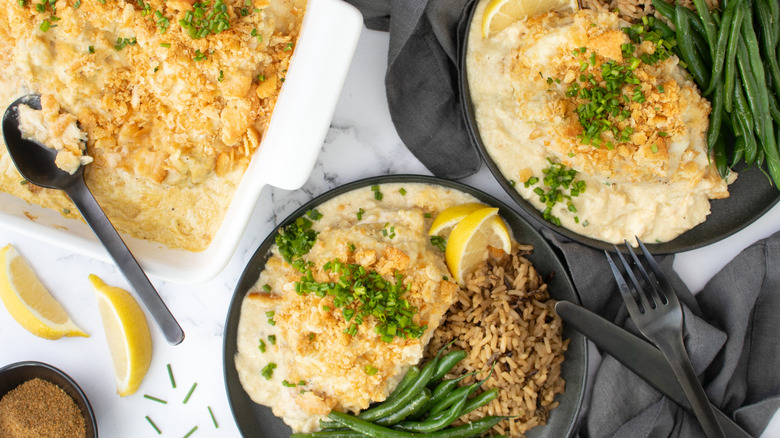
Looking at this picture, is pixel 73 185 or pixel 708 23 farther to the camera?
pixel 708 23

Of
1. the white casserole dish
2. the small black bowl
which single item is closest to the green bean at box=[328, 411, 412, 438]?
the white casserole dish

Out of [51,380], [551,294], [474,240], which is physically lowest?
[51,380]

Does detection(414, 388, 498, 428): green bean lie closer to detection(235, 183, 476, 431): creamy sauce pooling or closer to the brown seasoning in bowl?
detection(235, 183, 476, 431): creamy sauce pooling

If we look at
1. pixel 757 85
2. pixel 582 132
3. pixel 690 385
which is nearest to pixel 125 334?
pixel 582 132

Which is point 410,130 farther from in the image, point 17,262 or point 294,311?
point 17,262

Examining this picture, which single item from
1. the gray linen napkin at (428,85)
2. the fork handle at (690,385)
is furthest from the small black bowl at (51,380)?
the fork handle at (690,385)

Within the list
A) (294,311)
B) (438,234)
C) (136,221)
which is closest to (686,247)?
(438,234)

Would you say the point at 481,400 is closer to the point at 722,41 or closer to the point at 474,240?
the point at 474,240
